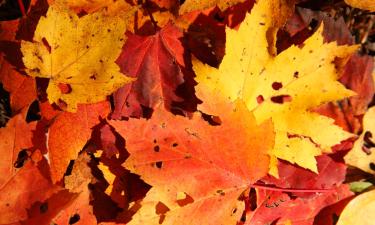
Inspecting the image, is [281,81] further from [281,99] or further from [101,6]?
[101,6]

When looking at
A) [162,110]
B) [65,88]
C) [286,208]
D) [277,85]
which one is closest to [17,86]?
[65,88]

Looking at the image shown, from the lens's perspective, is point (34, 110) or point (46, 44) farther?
→ point (34, 110)

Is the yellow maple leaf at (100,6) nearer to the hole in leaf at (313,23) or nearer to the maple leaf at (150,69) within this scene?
the maple leaf at (150,69)

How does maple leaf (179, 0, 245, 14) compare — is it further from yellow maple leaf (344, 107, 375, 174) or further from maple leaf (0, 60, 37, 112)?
yellow maple leaf (344, 107, 375, 174)

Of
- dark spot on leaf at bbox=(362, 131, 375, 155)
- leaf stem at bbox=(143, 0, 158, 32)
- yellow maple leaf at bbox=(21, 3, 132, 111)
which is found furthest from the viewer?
dark spot on leaf at bbox=(362, 131, 375, 155)

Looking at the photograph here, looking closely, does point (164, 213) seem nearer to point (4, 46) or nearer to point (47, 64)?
point (47, 64)

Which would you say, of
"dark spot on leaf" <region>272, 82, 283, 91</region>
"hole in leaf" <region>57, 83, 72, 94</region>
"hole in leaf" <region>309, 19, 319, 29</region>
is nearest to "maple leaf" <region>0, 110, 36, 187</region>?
"hole in leaf" <region>57, 83, 72, 94</region>

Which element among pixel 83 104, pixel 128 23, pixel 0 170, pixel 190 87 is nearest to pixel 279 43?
pixel 190 87
